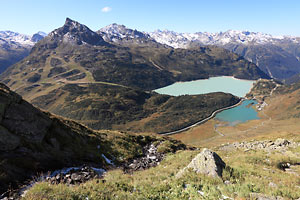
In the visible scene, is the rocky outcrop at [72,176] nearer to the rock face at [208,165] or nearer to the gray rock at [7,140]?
the gray rock at [7,140]

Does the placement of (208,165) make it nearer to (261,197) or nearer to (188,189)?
(188,189)

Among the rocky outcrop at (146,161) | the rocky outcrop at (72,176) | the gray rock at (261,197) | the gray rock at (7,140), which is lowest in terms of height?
the rocky outcrop at (146,161)

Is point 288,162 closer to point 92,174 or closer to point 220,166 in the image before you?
point 220,166

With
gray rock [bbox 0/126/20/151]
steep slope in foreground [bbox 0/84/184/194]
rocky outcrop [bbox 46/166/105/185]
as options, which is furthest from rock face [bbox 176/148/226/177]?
gray rock [bbox 0/126/20/151]

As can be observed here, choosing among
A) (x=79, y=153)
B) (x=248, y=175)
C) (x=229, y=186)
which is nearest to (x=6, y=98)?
(x=79, y=153)

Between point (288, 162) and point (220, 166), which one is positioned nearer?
point (220, 166)

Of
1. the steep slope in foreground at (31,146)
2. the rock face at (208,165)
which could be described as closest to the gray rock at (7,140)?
the steep slope in foreground at (31,146)

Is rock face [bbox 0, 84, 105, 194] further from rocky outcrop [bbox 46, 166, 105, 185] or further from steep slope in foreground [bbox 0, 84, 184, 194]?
rocky outcrop [bbox 46, 166, 105, 185]

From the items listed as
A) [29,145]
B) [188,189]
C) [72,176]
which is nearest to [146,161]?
[72,176]
